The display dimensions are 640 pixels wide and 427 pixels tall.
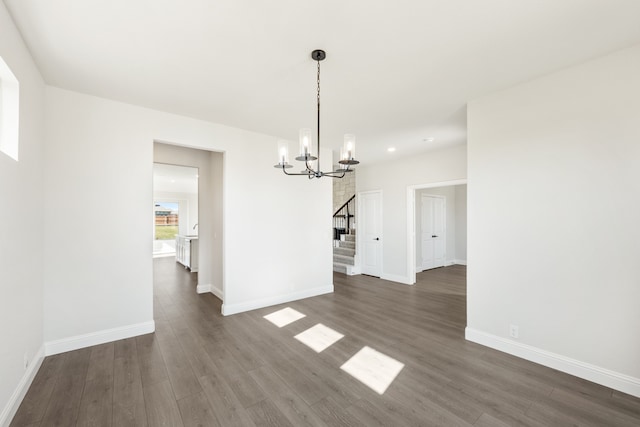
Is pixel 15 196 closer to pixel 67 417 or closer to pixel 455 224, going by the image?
pixel 67 417

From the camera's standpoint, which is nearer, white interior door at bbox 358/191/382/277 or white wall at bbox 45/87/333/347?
white wall at bbox 45/87/333/347

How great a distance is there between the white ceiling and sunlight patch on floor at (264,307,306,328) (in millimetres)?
2971

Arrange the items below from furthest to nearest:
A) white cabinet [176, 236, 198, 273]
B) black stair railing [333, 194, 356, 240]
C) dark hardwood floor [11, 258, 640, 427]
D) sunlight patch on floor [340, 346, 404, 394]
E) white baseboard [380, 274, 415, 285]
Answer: black stair railing [333, 194, 356, 240] < white cabinet [176, 236, 198, 273] < white baseboard [380, 274, 415, 285] < sunlight patch on floor [340, 346, 404, 394] < dark hardwood floor [11, 258, 640, 427]

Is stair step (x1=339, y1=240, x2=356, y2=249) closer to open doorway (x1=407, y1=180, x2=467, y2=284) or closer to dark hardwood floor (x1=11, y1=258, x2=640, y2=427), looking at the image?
open doorway (x1=407, y1=180, x2=467, y2=284)

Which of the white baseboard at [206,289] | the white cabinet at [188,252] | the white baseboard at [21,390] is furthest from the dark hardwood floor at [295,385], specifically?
the white cabinet at [188,252]

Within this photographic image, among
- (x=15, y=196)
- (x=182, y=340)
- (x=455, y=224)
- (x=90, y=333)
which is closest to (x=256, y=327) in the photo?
(x=182, y=340)

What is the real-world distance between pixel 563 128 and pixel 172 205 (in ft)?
43.5

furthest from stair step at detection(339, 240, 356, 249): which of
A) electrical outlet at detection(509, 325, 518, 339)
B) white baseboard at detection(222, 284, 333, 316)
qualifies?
electrical outlet at detection(509, 325, 518, 339)

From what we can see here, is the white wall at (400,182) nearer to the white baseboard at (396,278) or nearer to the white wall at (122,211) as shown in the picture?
the white baseboard at (396,278)

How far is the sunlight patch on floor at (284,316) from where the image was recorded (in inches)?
152

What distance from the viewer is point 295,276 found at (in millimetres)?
4945

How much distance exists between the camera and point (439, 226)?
8.24 metres

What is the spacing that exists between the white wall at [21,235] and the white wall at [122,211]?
0.59ft

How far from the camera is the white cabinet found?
7.33 m
